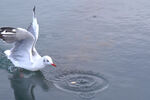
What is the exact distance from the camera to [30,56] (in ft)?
36.9

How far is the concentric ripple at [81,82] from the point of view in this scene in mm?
9719

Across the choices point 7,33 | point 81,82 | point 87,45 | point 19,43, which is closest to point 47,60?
point 19,43

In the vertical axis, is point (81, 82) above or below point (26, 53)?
below

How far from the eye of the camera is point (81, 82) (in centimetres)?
1013

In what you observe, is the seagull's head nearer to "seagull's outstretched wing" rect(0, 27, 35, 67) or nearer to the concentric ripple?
the concentric ripple

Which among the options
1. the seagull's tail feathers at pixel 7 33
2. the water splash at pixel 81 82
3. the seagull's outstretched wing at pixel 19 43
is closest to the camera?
the seagull's tail feathers at pixel 7 33

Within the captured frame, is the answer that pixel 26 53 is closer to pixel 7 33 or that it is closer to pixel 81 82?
pixel 7 33

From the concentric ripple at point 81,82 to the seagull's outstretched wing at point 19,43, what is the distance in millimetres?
1511

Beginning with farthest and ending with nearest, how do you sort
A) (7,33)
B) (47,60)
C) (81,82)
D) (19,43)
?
1. (19,43)
2. (47,60)
3. (81,82)
4. (7,33)

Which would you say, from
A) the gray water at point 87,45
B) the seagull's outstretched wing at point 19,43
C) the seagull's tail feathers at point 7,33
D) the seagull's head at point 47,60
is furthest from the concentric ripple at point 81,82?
the seagull's tail feathers at point 7,33

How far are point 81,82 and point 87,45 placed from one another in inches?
129

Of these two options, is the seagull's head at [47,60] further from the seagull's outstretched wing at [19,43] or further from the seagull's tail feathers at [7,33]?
the seagull's tail feathers at [7,33]

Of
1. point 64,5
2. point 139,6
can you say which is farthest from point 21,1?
point 139,6

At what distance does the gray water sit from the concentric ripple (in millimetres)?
105
